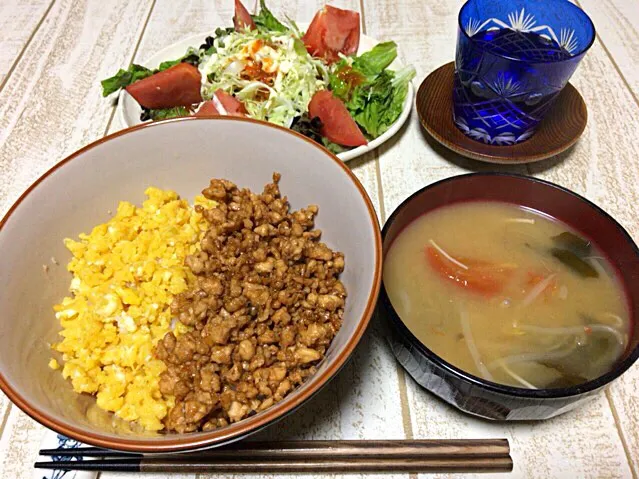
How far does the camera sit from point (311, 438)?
119 cm

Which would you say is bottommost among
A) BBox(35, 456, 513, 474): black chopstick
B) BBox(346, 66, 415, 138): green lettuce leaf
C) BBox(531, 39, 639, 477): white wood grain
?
BBox(531, 39, 639, 477): white wood grain

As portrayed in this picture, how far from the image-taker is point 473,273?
1287 mm

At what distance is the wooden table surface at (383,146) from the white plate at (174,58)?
0.35 ft

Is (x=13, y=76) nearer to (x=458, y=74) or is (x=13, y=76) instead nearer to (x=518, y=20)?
(x=458, y=74)

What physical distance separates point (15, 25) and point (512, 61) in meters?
2.38

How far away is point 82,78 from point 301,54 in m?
0.98

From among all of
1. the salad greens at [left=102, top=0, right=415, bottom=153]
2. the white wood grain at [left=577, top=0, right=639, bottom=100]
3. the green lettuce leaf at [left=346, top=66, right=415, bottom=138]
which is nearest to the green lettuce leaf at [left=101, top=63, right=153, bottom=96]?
the salad greens at [left=102, top=0, right=415, bottom=153]

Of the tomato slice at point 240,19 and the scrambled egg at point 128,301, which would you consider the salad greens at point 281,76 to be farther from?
the scrambled egg at point 128,301

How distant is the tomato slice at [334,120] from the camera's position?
1748 mm

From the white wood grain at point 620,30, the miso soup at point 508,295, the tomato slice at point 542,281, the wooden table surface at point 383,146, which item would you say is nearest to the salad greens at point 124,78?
the wooden table surface at point 383,146

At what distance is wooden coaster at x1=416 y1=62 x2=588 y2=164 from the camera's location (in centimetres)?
162

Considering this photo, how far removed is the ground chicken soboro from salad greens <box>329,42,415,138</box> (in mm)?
617

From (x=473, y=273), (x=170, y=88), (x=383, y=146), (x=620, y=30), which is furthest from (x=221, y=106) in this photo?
(x=620, y=30)

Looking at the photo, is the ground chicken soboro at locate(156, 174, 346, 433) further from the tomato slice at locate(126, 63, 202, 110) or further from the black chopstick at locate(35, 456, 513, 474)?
the tomato slice at locate(126, 63, 202, 110)
